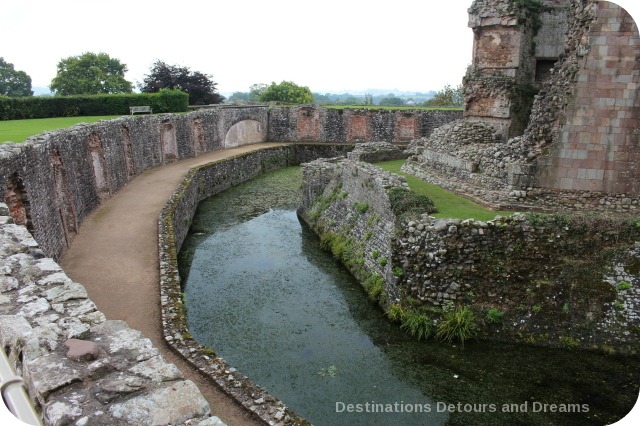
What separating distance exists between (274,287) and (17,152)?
18.9 feet

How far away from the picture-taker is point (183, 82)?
115 feet

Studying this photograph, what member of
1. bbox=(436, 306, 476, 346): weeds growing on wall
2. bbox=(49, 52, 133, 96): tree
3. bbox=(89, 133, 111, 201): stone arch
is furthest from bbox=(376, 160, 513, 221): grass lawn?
bbox=(49, 52, 133, 96): tree

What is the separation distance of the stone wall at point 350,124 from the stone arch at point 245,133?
28.6 inches

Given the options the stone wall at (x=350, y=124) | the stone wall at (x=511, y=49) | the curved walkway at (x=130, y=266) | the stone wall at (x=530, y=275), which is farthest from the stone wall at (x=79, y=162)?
the stone wall at (x=511, y=49)

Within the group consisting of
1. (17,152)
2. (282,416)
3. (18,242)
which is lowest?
(282,416)

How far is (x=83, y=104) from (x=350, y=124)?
14.2 metres

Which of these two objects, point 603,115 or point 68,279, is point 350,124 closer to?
point 603,115

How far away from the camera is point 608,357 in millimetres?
8742

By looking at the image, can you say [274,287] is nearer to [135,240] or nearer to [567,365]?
[135,240]

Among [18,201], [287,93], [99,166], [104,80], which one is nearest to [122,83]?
[104,80]

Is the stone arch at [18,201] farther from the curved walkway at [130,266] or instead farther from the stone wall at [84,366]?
the stone wall at [84,366]

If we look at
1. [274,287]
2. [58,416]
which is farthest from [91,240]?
[58,416]

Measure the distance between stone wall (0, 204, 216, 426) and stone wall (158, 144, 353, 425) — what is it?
9.03 feet

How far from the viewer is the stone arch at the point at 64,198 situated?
10945mm
